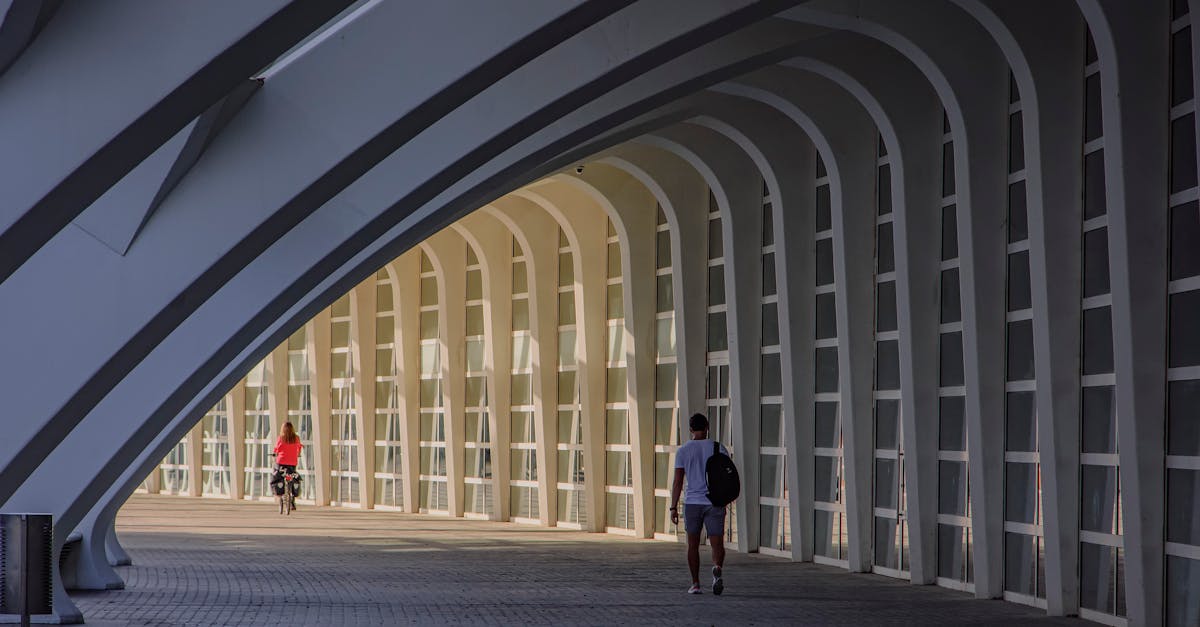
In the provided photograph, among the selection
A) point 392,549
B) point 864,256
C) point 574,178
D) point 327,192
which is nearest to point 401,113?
point 327,192

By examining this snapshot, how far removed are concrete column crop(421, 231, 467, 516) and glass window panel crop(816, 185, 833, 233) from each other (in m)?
13.2

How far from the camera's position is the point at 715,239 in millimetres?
23016

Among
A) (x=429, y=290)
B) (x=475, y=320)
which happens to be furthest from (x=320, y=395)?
(x=475, y=320)

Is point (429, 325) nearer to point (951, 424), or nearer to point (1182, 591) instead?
point (951, 424)

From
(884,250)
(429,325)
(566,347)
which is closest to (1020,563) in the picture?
(884,250)

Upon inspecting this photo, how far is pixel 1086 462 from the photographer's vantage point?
43.9 ft

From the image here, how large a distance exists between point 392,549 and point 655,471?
4.85 meters

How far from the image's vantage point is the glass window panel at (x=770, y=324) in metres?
21.1

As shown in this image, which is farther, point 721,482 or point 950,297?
point 950,297

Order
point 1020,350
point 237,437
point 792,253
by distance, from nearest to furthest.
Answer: point 1020,350 < point 792,253 < point 237,437

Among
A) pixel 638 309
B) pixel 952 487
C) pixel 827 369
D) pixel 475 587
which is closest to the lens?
pixel 475 587

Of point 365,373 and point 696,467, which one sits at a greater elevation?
point 365,373

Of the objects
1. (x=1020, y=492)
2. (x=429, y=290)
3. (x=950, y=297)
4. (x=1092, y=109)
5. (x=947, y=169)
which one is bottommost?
(x=1020, y=492)

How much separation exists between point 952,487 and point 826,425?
3.34 m
